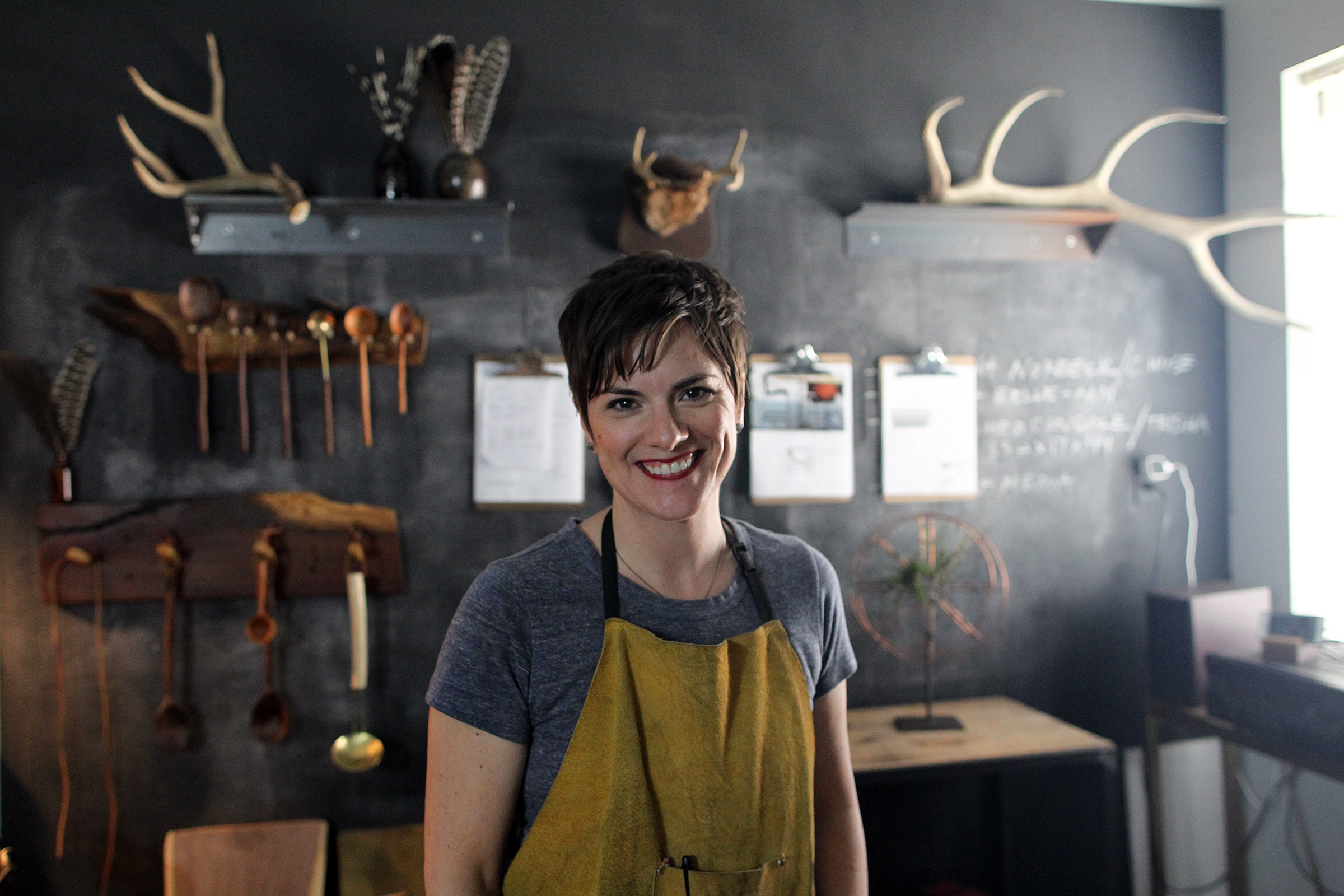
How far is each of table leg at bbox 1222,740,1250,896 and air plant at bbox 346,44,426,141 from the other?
118 inches

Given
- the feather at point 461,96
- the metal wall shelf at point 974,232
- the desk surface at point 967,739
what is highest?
the feather at point 461,96

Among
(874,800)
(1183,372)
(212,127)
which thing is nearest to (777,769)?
(874,800)

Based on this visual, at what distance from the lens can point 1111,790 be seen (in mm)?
2342

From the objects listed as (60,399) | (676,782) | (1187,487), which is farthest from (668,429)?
(1187,487)

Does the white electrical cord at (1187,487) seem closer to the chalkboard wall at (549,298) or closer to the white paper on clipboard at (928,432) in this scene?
the chalkboard wall at (549,298)

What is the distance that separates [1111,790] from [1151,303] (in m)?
1.66

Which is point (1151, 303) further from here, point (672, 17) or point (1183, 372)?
point (672, 17)

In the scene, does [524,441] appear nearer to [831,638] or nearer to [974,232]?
[831,638]

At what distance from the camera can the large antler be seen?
2.77m

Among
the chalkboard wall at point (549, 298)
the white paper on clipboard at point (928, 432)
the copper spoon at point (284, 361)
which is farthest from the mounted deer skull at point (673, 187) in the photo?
the copper spoon at point (284, 361)

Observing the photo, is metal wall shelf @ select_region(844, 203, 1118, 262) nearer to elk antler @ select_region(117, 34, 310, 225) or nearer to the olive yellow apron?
elk antler @ select_region(117, 34, 310, 225)

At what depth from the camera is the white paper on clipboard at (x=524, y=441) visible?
8.64 feet

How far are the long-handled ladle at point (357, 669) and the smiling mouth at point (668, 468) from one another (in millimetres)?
1525

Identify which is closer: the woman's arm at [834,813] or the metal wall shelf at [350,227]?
the woman's arm at [834,813]
